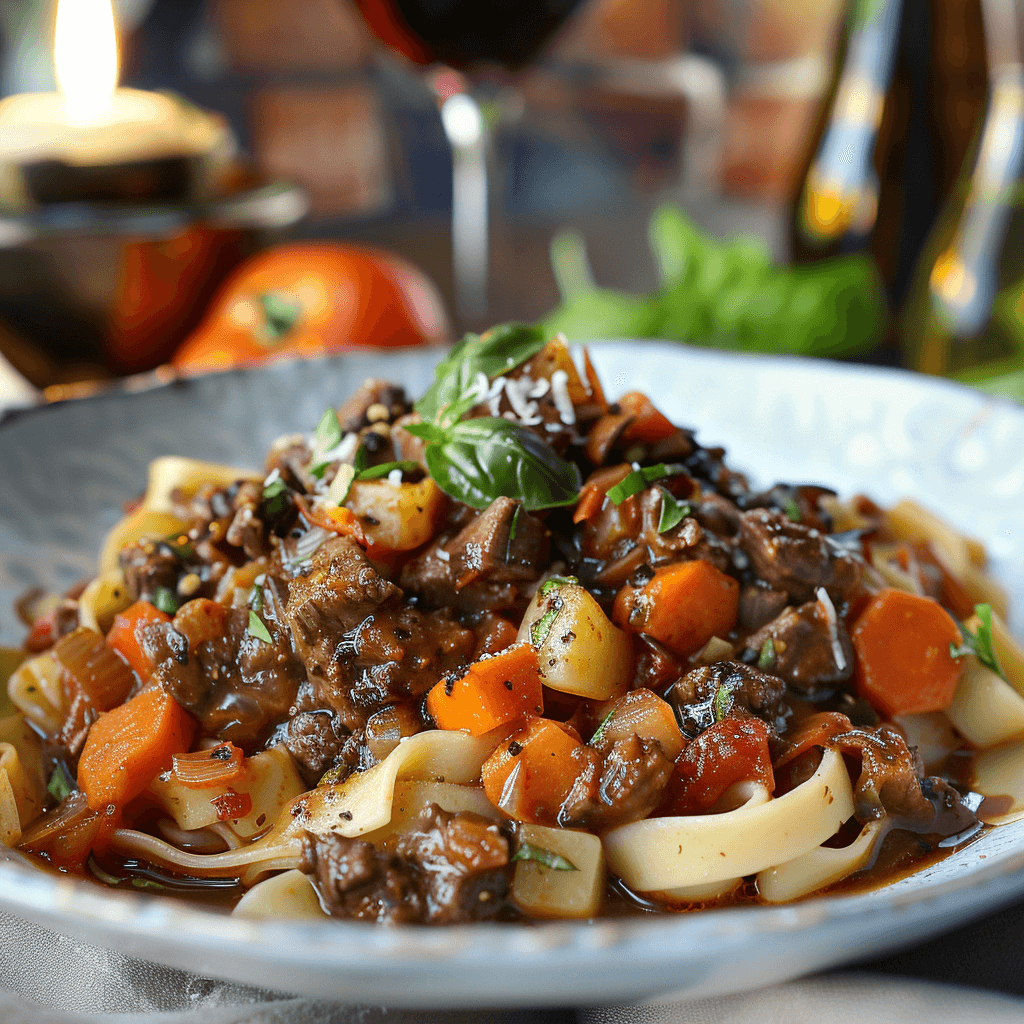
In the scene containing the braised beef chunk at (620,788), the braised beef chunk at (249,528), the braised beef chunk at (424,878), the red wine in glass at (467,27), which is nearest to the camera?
the braised beef chunk at (424,878)

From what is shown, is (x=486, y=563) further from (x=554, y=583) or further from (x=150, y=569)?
(x=150, y=569)

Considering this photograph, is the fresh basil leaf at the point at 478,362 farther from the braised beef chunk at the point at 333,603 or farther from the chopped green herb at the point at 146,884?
the chopped green herb at the point at 146,884

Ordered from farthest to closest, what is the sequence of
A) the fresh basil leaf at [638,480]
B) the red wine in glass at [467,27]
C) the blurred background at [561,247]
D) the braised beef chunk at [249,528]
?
1. the red wine in glass at [467,27]
2. the blurred background at [561,247]
3. the braised beef chunk at [249,528]
4. the fresh basil leaf at [638,480]

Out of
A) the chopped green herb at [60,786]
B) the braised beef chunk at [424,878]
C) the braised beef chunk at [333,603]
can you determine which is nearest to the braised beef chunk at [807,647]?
the braised beef chunk at [424,878]

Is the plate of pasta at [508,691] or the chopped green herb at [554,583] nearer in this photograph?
the plate of pasta at [508,691]

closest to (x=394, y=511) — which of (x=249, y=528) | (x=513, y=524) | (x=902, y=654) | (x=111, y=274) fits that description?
(x=513, y=524)

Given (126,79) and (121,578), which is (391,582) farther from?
(126,79)

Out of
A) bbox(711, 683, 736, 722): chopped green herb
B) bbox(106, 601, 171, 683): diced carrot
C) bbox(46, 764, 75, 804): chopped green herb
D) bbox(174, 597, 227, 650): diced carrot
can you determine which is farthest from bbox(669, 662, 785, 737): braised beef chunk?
bbox(46, 764, 75, 804): chopped green herb

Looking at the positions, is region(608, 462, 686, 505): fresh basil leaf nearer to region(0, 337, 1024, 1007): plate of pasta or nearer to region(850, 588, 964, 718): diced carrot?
region(0, 337, 1024, 1007): plate of pasta
